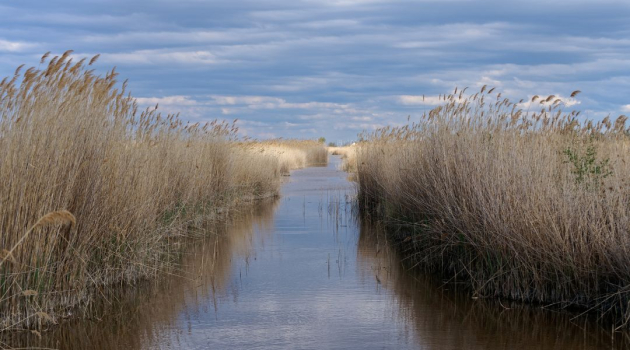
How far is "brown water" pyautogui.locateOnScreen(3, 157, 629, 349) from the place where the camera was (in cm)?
603

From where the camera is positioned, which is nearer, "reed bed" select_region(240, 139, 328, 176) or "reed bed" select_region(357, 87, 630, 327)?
"reed bed" select_region(357, 87, 630, 327)

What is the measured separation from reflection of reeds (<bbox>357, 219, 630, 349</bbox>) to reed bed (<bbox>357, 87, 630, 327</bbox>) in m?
0.24

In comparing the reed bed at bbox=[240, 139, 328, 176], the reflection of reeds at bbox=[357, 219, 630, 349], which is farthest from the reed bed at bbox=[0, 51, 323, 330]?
the reed bed at bbox=[240, 139, 328, 176]

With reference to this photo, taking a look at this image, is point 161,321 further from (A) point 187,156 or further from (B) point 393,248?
(A) point 187,156

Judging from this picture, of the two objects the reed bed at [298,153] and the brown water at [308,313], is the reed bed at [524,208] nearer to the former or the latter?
the brown water at [308,313]

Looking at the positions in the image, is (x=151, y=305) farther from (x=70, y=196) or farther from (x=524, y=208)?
(x=524, y=208)

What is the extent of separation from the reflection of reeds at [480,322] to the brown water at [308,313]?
10mm

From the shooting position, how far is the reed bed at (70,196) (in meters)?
5.85

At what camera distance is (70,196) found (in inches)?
257

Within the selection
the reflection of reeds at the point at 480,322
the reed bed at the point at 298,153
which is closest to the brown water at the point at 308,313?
the reflection of reeds at the point at 480,322

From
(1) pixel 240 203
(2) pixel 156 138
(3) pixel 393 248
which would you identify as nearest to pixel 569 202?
(3) pixel 393 248

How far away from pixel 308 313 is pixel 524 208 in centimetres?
261

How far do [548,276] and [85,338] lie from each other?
4849mm

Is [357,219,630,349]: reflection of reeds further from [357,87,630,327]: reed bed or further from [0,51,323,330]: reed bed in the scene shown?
[0,51,323,330]: reed bed
